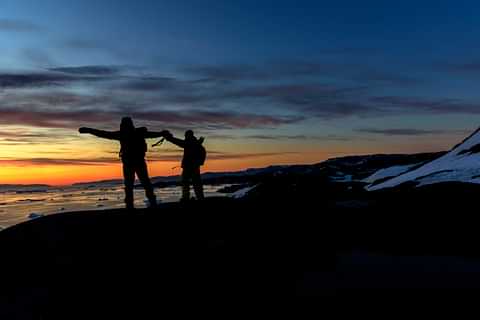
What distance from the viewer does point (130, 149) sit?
53.1 feet

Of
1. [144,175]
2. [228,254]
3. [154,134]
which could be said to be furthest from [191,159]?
[228,254]

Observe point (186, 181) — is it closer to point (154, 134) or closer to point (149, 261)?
point (154, 134)

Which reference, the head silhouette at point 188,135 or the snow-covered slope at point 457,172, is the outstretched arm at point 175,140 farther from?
the snow-covered slope at point 457,172

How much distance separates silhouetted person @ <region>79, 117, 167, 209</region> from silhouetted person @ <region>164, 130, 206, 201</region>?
6.78 feet

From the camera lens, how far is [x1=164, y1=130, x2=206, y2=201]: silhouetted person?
18.7 meters

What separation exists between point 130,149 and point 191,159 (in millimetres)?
3169

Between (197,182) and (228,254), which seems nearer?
(228,254)

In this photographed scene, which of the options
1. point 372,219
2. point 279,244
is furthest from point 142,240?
point 372,219

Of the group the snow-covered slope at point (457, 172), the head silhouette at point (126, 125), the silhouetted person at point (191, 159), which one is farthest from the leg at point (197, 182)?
the snow-covered slope at point (457, 172)

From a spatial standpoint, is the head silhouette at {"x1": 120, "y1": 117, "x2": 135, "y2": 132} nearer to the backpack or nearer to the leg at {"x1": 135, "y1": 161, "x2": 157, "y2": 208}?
the leg at {"x1": 135, "y1": 161, "x2": 157, "y2": 208}

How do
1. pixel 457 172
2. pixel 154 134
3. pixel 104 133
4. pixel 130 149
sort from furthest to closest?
pixel 457 172, pixel 154 134, pixel 104 133, pixel 130 149

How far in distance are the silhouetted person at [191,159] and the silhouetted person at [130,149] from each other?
2.07 meters

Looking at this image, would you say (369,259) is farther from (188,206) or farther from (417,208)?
(188,206)

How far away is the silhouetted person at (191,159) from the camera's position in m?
18.7
